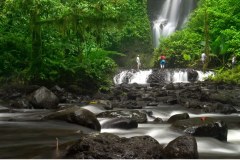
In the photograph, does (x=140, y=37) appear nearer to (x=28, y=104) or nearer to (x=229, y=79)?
(x=229, y=79)

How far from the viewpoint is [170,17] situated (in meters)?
52.6

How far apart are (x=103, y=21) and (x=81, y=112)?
7.57 m

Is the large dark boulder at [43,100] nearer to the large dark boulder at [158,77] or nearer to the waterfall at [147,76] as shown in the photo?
the waterfall at [147,76]

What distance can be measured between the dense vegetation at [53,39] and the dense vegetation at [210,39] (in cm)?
1616

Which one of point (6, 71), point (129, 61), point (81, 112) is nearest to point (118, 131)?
point (81, 112)

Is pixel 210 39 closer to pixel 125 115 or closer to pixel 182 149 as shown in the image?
pixel 125 115

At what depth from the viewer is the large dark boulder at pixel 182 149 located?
241 inches

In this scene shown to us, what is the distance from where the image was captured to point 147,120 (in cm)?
1147

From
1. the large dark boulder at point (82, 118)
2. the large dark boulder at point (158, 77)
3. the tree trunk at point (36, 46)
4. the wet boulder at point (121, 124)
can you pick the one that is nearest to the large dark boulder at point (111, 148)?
the large dark boulder at point (82, 118)

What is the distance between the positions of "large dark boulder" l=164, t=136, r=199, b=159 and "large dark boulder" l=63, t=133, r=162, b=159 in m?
0.17

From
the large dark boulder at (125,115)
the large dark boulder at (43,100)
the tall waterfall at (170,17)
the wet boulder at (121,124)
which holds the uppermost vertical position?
the tall waterfall at (170,17)

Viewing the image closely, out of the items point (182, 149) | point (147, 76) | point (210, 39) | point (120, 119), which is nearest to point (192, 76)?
point (147, 76)

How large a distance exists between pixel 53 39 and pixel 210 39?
22789 mm

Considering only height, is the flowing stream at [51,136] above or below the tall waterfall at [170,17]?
below
